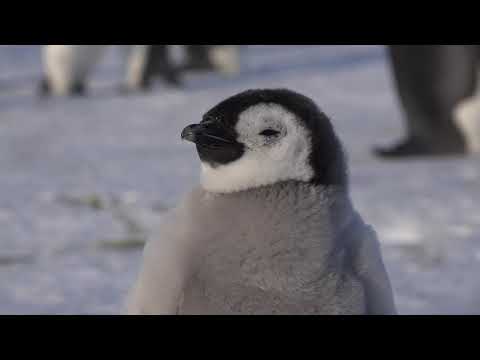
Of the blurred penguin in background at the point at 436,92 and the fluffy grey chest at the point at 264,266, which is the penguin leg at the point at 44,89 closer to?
the blurred penguin in background at the point at 436,92

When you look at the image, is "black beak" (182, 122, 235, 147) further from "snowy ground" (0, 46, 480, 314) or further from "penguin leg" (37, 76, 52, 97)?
"penguin leg" (37, 76, 52, 97)

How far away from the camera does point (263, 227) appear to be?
68cm

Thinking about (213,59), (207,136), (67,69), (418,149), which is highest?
(213,59)

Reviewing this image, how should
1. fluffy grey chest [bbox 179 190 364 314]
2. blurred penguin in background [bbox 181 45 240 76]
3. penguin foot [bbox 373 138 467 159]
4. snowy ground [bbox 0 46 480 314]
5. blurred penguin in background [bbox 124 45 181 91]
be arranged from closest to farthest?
fluffy grey chest [bbox 179 190 364 314]
snowy ground [bbox 0 46 480 314]
penguin foot [bbox 373 138 467 159]
blurred penguin in background [bbox 124 45 181 91]
blurred penguin in background [bbox 181 45 240 76]

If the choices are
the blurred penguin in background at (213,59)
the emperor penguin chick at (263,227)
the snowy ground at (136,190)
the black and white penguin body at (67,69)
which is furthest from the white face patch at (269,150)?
the blurred penguin in background at (213,59)

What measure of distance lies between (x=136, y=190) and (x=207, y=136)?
1.74m

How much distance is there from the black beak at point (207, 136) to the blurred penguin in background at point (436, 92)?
2293 millimetres

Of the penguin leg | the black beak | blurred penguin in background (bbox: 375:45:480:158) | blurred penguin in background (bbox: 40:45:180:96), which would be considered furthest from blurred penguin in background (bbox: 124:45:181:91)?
the black beak

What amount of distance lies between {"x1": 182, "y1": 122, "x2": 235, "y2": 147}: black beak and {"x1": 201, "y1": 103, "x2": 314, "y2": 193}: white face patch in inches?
0.5

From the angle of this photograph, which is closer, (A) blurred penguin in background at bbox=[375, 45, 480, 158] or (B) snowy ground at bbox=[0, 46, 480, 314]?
(B) snowy ground at bbox=[0, 46, 480, 314]

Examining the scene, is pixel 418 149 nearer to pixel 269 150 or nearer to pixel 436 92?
pixel 436 92

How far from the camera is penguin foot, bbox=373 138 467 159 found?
2.88 meters

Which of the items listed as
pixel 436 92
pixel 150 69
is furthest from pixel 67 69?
pixel 436 92

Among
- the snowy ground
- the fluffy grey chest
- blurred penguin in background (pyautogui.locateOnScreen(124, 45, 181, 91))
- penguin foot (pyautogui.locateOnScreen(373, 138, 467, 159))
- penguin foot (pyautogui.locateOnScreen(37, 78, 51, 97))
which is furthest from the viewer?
blurred penguin in background (pyautogui.locateOnScreen(124, 45, 181, 91))
